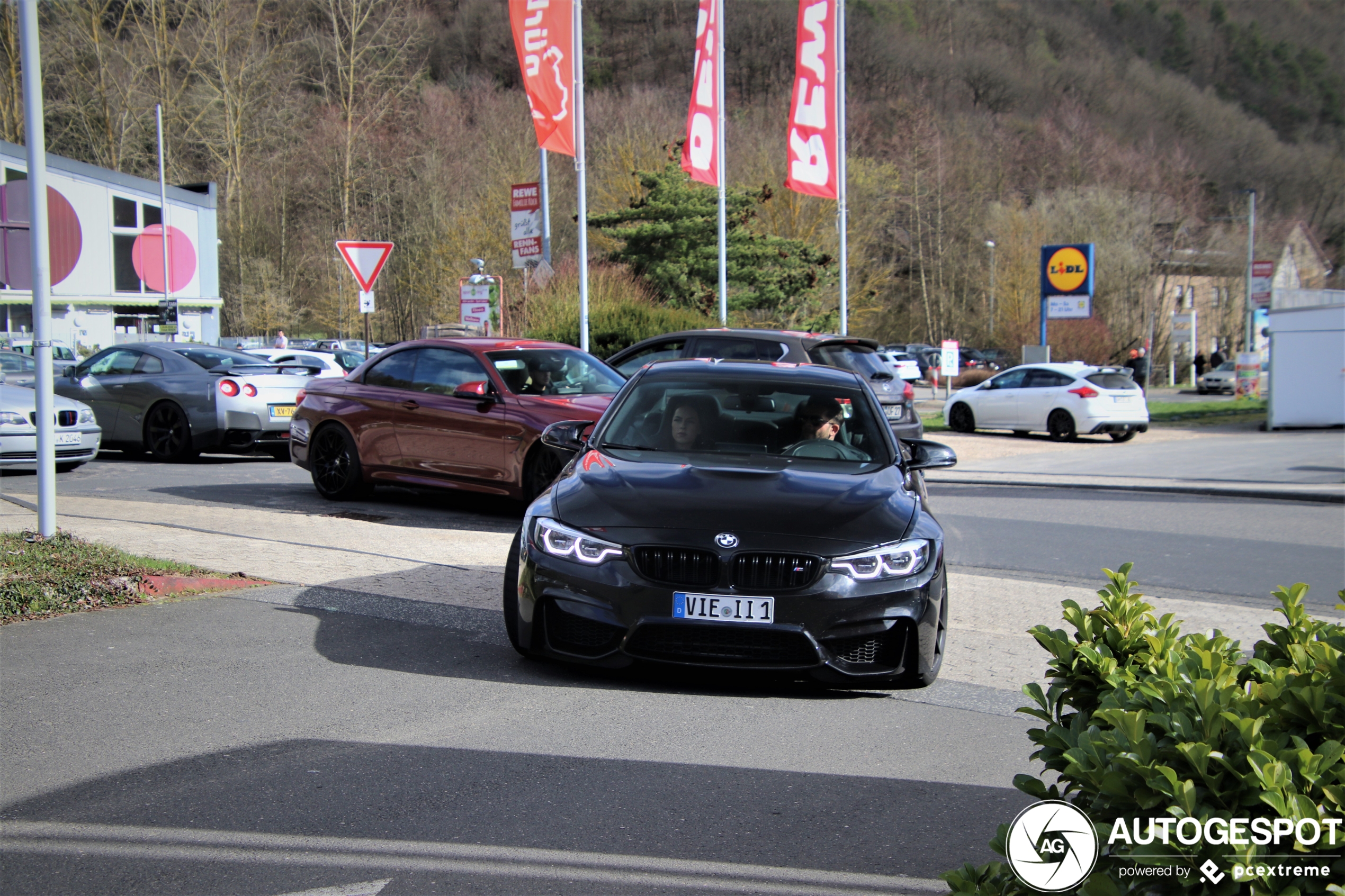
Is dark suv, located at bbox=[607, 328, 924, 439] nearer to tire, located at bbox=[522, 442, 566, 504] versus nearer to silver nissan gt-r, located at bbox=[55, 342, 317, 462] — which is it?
tire, located at bbox=[522, 442, 566, 504]

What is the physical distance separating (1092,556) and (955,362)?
25.0 m

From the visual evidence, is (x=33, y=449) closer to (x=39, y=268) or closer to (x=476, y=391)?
(x=476, y=391)

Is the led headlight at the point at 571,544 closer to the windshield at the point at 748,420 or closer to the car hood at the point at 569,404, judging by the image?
the windshield at the point at 748,420

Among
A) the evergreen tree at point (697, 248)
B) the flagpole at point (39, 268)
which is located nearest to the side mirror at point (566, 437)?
the flagpole at point (39, 268)

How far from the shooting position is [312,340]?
191 ft

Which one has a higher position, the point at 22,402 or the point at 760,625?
the point at 22,402

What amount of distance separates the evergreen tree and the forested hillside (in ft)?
3.84

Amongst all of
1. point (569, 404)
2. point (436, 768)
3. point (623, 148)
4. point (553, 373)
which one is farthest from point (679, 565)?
point (623, 148)

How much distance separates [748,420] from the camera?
269 inches

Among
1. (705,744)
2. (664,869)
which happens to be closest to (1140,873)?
(664,869)

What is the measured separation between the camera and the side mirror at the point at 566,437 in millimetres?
6902

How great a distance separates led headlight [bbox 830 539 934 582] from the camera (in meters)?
5.28

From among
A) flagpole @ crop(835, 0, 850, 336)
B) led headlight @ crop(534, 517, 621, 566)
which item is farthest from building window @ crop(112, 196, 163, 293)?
led headlight @ crop(534, 517, 621, 566)

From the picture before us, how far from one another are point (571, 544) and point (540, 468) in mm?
5329
